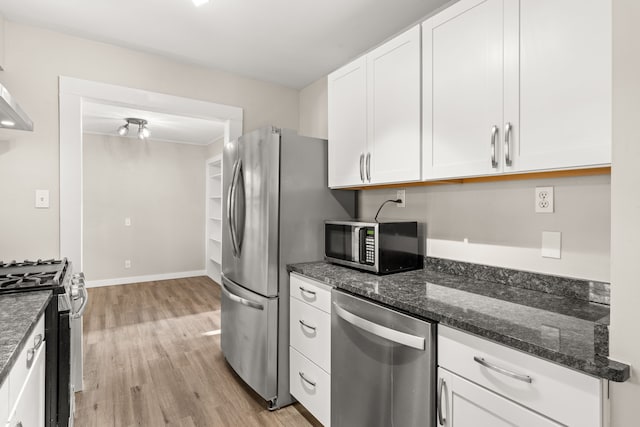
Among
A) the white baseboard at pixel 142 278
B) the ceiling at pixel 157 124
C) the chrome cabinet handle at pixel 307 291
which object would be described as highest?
the ceiling at pixel 157 124

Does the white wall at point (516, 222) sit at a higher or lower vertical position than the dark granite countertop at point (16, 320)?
higher

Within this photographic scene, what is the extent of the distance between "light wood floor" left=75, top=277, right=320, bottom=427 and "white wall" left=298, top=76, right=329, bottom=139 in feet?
6.97

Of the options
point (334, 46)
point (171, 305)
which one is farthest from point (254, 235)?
point (171, 305)

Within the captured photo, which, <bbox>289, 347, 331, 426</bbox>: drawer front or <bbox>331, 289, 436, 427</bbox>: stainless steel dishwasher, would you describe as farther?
<bbox>289, 347, 331, 426</bbox>: drawer front

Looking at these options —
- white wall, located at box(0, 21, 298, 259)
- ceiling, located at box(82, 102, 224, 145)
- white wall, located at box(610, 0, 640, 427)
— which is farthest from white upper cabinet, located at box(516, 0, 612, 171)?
ceiling, located at box(82, 102, 224, 145)

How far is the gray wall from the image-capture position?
5.05m

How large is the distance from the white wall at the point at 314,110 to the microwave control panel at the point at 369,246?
133 centimetres

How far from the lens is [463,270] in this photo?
71.8 inches

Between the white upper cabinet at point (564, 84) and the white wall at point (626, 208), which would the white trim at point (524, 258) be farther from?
the white wall at point (626, 208)

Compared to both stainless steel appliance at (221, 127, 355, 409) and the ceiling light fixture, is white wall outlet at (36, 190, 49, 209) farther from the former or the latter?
the ceiling light fixture

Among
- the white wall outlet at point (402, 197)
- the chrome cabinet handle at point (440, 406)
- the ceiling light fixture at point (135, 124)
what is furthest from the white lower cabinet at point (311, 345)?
the ceiling light fixture at point (135, 124)

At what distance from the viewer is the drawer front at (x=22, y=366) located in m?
0.91

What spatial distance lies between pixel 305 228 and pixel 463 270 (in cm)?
97

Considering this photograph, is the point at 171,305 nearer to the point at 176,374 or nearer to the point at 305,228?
the point at 176,374
